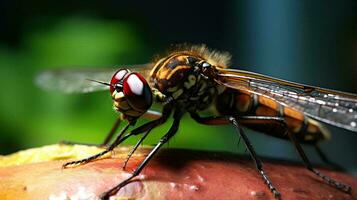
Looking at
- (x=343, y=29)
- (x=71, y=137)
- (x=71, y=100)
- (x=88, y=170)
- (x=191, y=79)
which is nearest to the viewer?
(x=88, y=170)

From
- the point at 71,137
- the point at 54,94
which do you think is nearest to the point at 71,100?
the point at 54,94

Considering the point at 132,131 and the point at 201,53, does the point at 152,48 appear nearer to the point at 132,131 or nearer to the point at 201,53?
the point at 201,53

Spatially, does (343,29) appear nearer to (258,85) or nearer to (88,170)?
(258,85)

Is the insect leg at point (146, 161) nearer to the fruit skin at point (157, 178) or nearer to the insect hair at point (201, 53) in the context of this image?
the fruit skin at point (157, 178)

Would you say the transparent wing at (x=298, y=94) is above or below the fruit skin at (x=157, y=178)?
above

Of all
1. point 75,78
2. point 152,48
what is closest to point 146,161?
point 75,78

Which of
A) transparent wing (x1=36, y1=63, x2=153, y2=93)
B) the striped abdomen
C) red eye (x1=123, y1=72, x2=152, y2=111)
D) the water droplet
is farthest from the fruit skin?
transparent wing (x1=36, y1=63, x2=153, y2=93)

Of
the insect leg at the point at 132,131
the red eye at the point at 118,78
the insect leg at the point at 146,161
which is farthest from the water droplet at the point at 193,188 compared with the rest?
the red eye at the point at 118,78
